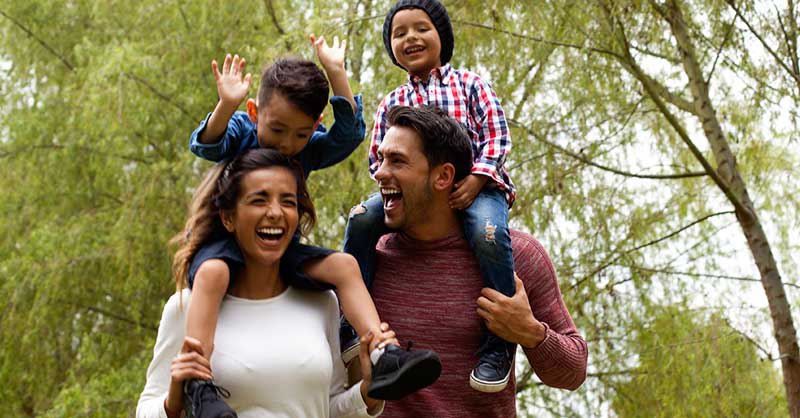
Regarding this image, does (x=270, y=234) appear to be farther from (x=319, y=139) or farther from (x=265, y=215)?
(x=319, y=139)

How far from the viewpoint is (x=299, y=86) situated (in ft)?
8.63

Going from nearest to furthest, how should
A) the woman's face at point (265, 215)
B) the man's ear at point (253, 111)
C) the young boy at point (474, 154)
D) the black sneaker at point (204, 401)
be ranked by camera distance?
the black sneaker at point (204, 401) → the woman's face at point (265, 215) → the young boy at point (474, 154) → the man's ear at point (253, 111)

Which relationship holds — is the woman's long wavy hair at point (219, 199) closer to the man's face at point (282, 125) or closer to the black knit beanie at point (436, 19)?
the man's face at point (282, 125)

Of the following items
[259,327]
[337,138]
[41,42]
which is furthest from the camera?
[41,42]

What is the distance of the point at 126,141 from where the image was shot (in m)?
7.85

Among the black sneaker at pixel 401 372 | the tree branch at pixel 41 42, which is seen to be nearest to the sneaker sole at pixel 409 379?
the black sneaker at pixel 401 372

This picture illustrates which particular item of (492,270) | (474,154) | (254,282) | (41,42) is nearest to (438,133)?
(474,154)

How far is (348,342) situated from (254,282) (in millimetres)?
295

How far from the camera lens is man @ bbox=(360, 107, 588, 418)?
2.49 metres

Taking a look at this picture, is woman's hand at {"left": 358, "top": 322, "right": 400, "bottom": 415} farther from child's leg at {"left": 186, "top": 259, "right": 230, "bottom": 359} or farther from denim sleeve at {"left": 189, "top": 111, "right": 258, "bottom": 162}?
denim sleeve at {"left": 189, "top": 111, "right": 258, "bottom": 162}

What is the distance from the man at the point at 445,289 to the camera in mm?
2492

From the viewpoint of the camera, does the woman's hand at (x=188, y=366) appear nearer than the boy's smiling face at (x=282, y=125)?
Yes

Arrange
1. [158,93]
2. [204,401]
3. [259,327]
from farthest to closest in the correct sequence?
[158,93]
[259,327]
[204,401]

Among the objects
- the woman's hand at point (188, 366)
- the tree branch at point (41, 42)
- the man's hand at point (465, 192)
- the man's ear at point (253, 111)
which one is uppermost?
the tree branch at point (41, 42)
